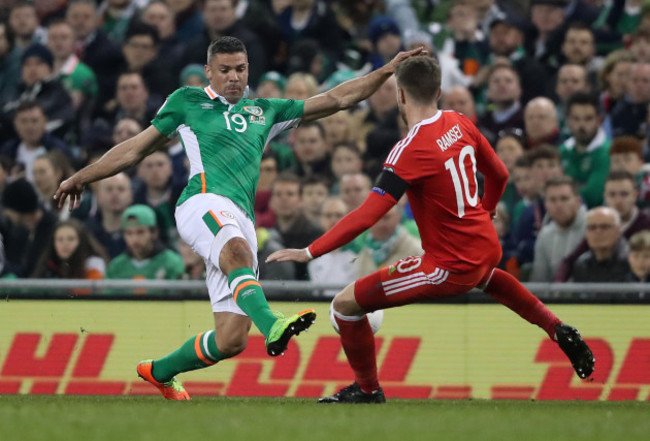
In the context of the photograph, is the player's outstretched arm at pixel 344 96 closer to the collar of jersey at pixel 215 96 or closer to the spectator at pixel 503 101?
the collar of jersey at pixel 215 96

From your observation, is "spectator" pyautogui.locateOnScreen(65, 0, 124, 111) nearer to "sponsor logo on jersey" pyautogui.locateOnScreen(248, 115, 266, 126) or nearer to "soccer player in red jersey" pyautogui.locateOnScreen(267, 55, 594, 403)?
"sponsor logo on jersey" pyautogui.locateOnScreen(248, 115, 266, 126)

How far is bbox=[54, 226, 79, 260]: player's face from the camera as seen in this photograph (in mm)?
12367

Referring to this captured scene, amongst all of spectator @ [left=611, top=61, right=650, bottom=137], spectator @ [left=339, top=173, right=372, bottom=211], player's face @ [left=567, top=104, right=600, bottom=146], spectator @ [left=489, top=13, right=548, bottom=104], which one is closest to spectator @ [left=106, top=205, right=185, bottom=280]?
spectator @ [left=339, top=173, right=372, bottom=211]

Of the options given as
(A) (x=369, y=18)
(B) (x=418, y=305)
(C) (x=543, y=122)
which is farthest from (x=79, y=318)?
(A) (x=369, y=18)

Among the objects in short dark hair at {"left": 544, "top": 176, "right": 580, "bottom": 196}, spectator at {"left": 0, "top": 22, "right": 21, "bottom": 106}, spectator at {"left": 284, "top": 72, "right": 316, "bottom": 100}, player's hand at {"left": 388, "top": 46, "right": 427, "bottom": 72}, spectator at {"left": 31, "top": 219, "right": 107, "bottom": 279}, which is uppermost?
player's hand at {"left": 388, "top": 46, "right": 427, "bottom": 72}

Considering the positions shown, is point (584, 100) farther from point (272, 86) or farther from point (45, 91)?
point (45, 91)

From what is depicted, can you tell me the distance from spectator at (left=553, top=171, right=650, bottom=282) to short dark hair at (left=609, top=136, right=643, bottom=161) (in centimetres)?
71

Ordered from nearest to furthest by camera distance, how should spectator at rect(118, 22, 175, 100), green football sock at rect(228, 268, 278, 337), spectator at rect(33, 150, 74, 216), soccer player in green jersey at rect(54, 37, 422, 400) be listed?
green football sock at rect(228, 268, 278, 337), soccer player in green jersey at rect(54, 37, 422, 400), spectator at rect(33, 150, 74, 216), spectator at rect(118, 22, 175, 100)

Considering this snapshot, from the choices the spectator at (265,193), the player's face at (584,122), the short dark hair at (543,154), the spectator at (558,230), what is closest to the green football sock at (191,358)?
the spectator at (558,230)

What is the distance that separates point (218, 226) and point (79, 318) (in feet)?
9.82

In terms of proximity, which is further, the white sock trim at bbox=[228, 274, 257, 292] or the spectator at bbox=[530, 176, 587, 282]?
the spectator at bbox=[530, 176, 587, 282]

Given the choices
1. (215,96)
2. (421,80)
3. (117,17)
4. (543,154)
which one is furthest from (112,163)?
(117,17)

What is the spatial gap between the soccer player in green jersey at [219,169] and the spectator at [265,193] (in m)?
4.28

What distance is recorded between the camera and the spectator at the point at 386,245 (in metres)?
11.6
